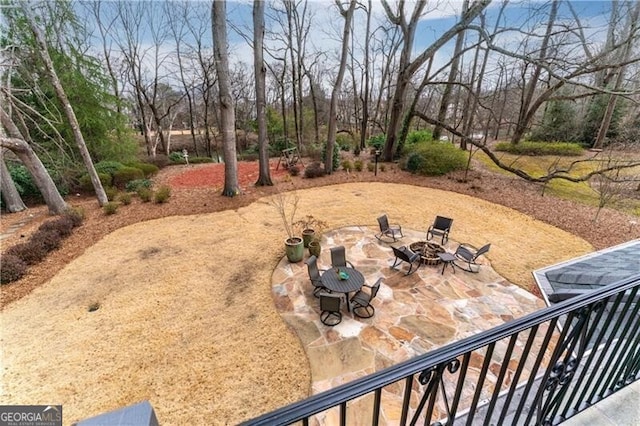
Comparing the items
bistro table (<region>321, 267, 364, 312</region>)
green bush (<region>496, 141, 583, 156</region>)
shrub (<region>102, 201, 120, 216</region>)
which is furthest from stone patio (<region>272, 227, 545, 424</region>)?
green bush (<region>496, 141, 583, 156</region>)

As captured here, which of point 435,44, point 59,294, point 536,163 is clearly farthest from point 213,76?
point 536,163

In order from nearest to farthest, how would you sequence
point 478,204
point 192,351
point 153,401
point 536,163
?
point 153,401 < point 192,351 < point 478,204 < point 536,163

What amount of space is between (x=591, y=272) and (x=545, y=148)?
1655cm

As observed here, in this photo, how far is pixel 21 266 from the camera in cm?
534

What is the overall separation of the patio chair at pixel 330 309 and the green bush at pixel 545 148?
17974 millimetres

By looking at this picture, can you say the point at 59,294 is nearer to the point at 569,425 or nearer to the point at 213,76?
the point at 569,425

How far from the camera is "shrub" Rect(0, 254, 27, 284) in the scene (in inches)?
201

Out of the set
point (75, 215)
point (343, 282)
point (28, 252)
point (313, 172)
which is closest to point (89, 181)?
point (75, 215)

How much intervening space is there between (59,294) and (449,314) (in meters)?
6.96

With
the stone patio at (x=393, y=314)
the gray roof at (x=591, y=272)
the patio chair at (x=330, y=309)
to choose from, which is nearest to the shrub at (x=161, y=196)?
the stone patio at (x=393, y=314)

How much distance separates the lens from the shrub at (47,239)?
605cm

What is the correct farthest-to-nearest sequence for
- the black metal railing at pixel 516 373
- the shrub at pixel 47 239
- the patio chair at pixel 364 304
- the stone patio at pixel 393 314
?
the shrub at pixel 47 239
the patio chair at pixel 364 304
the stone patio at pixel 393 314
the black metal railing at pixel 516 373

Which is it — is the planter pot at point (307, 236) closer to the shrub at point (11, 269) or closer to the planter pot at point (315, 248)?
the planter pot at point (315, 248)

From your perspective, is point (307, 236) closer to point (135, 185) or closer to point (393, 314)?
point (393, 314)
